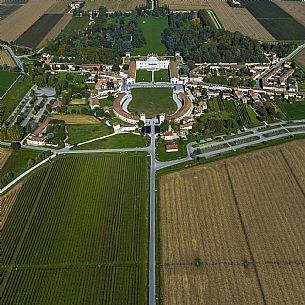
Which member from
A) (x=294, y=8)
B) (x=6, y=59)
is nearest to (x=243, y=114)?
(x=6, y=59)

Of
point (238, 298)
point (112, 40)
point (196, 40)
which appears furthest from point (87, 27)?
point (238, 298)

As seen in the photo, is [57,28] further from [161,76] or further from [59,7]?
[161,76]

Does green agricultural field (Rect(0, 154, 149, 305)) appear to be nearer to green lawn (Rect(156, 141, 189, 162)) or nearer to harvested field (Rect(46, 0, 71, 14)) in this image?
green lawn (Rect(156, 141, 189, 162))

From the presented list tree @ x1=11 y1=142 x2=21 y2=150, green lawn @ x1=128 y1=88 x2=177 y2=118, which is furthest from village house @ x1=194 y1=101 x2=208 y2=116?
tree @ x1=11 y1=142 x2=21 y2=150

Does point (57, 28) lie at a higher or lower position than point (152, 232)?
lower

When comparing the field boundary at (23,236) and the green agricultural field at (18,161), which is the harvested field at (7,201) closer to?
the field boundary at (23,236)

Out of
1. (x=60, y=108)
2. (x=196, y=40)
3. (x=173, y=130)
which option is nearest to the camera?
(x=173, y=130)

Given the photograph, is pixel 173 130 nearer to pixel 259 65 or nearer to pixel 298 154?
pixel 298 154

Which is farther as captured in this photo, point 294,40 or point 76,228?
point 294,40
